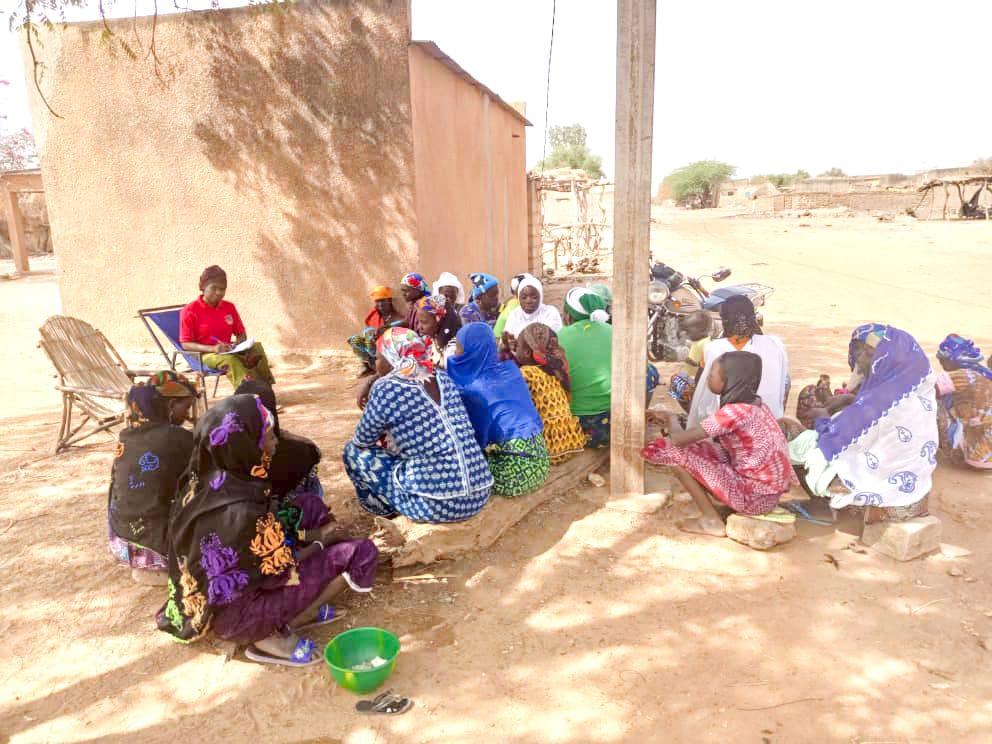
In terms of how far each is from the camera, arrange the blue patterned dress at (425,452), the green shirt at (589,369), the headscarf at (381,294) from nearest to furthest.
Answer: the blue patterned dress at (425,452)
the green shirt at (589,369)
the headscarf at (381,294)

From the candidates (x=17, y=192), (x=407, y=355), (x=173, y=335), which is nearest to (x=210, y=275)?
(x=173, y=335)

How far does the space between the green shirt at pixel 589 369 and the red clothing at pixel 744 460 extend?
0.81 m

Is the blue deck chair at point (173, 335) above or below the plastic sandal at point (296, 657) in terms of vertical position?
above

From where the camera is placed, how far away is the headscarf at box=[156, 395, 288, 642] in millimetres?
2553

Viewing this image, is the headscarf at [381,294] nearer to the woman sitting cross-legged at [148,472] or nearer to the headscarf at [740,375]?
the woman sitting cross-legged at [148,472]

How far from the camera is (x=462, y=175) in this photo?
883 cm

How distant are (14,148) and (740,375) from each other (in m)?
Answer: 34.6

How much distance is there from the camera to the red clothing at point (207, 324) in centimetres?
571

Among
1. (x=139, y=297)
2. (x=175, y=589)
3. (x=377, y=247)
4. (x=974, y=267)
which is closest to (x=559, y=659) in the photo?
(x=175, y=589)

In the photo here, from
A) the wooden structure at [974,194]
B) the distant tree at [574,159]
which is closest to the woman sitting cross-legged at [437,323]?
the wooden structure at [974,194]

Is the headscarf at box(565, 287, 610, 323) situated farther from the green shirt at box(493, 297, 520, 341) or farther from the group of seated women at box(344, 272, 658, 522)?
the green shirt at box(493, 297, 520, 341)

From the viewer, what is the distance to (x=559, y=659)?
2703 mm

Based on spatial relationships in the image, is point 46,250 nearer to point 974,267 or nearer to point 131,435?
point 131,435

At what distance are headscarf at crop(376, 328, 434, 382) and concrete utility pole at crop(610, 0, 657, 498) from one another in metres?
1.05
